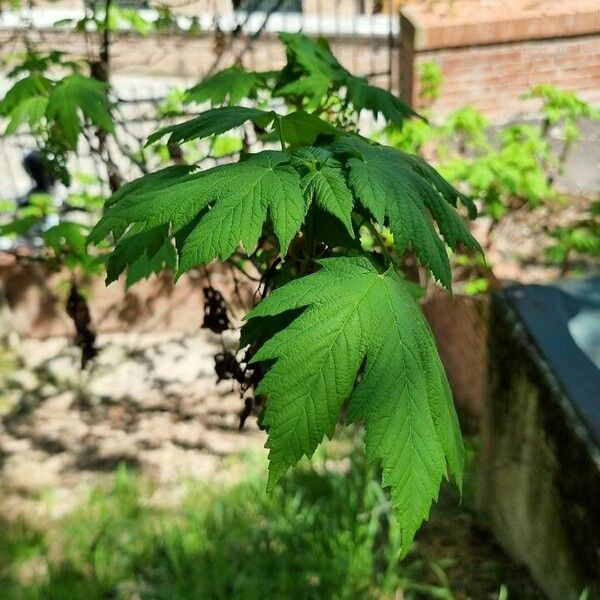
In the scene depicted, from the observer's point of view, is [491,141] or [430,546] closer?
[430,546]

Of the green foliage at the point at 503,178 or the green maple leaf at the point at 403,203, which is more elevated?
the green maple leaf at the point at 403,203

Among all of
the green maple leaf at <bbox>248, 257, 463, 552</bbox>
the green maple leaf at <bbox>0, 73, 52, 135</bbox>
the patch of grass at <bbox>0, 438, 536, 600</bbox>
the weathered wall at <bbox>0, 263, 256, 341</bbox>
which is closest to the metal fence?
the weathered wall at <bbox>0, 263, 256, 341</bbox>

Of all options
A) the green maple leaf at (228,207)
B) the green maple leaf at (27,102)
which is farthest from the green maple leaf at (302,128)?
the green maple leaf at (27,102)

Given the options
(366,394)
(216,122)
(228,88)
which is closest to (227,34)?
(228,88)

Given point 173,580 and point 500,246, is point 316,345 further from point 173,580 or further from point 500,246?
point 500,246

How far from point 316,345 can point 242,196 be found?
12.7 inches

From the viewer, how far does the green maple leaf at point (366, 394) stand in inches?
45.5

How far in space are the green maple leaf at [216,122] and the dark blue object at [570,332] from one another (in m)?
1.34

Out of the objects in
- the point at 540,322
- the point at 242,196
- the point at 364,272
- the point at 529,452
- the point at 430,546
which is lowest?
the point at 430,546

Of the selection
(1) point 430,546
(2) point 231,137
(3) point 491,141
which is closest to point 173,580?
(1) point 430,546

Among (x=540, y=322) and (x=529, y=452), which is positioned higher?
(x=540, y=322)

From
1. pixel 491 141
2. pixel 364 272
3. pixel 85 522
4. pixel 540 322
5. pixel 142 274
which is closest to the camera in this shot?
pixel 364 272

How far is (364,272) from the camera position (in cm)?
128

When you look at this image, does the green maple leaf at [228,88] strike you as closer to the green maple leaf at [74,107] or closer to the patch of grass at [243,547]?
the green maple leaf at [74,107]
